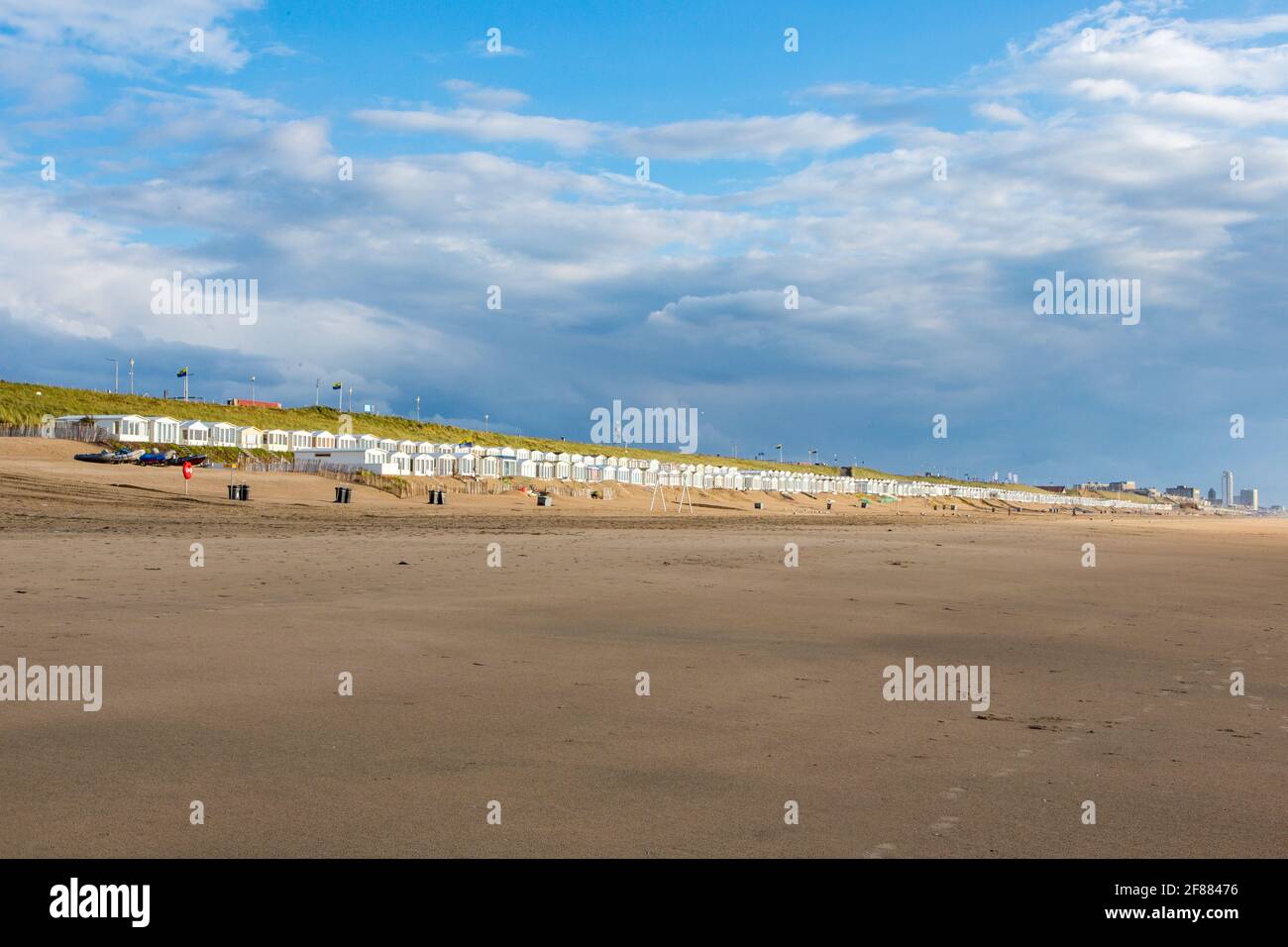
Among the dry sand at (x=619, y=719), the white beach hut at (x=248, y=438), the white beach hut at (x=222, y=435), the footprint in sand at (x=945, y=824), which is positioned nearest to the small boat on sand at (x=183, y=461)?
the white beach hut at (x=222, y=435)

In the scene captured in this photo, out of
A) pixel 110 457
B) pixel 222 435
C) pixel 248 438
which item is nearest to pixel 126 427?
pixel 222 435

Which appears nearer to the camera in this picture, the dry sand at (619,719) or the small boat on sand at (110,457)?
the dry sand at (619,719)

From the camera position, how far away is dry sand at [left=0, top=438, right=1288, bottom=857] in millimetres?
5031

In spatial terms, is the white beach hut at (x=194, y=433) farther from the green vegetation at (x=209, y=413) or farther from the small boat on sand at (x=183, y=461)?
the small boat on sand at (x=183, y=461)

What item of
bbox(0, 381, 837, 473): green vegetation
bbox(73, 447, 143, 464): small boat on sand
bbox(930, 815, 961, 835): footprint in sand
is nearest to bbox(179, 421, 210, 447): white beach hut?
bbox(0, 381, 837, 473): green vegetation

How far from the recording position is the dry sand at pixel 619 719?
5031mm

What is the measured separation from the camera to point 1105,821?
207 inches

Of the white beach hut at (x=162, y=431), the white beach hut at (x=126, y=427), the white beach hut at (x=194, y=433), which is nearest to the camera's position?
the white beach hut at (x=126, y=427)

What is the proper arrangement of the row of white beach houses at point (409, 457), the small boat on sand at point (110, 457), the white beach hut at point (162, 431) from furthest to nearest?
the white beach hut at point (162, 431)
the row of white beach houses at point (409, 457)
the small boat on sand at point (110, 457)

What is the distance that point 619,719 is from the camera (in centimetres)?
741

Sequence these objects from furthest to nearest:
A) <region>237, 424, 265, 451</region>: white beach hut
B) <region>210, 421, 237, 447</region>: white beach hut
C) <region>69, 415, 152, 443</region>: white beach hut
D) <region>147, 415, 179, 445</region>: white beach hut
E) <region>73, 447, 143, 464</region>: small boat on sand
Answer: <region>237, 424, 265, 451</region>: white beach hut, <region>210, 421, 237, 447</region>: white beach hut, <region>147, 415, 179, 445</region>: white beach hut, <region>69, 415, 152, 443</region>: white beach hut, <region>73, 447, 143, 464</region>: small boat on sand

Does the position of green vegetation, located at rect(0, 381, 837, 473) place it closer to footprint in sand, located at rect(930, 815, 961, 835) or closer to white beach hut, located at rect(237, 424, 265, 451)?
white beach hut, located at rect(237, 424, 265, 451)

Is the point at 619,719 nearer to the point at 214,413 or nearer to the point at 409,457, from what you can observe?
the point at 409,457
